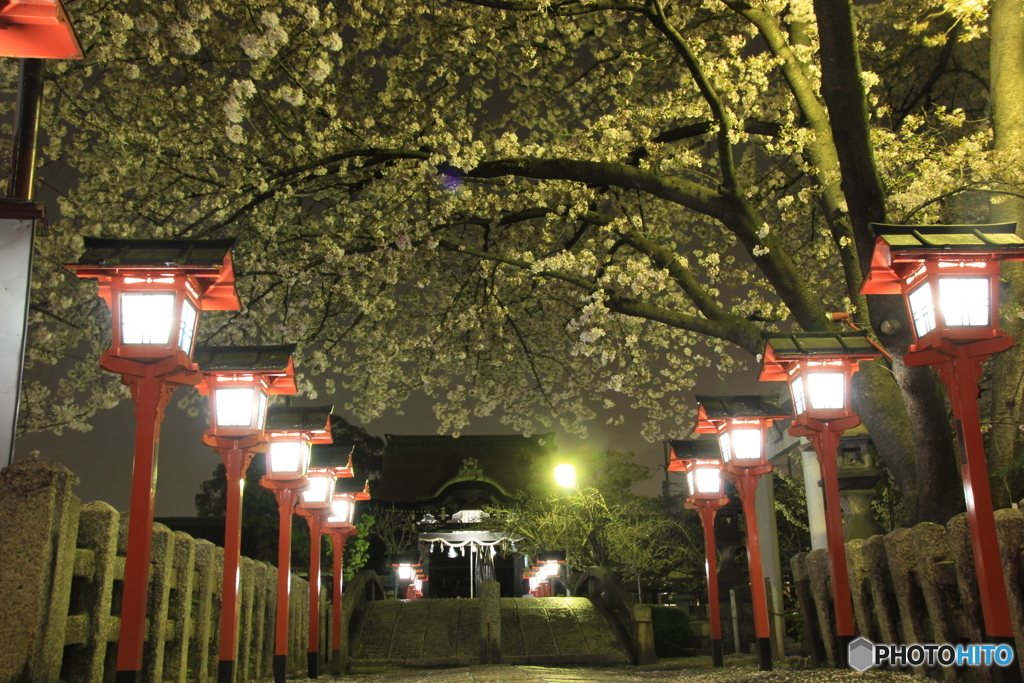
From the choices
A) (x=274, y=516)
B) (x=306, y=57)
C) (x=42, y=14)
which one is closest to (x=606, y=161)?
(x=306, y=57)

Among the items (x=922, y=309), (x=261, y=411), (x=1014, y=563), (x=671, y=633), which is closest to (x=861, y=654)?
(x=1014, y=563)

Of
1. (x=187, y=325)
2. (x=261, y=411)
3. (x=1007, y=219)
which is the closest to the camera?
(x=187, y=325)

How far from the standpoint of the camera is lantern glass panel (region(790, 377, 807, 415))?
8.23 metres

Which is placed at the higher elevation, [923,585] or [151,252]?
[151,252]

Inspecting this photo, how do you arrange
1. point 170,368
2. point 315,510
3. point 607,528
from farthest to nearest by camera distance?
point 607,528 → point 315,510 → point 170,368

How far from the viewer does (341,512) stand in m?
16.1

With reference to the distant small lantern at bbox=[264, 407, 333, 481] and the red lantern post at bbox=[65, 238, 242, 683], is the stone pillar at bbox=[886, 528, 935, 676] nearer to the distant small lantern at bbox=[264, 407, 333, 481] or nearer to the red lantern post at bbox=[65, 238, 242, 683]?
the red lantern post at bbox=[65, 238, 242, 683]

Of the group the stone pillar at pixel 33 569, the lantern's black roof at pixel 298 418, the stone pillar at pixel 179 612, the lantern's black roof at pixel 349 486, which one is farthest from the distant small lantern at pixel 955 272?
the lantern's black roof at pixel 349 486

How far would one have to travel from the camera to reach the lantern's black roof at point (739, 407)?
1074 centimetres

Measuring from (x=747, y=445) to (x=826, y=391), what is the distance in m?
2.85

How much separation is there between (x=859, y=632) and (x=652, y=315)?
471cm

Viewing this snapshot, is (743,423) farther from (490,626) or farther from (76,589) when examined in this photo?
(76,589)

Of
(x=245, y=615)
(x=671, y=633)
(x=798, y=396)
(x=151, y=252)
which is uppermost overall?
(x=151, y=252)

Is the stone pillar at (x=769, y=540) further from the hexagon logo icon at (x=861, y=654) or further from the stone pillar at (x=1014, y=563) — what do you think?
the stone pillar at (x=1014, y=563)
